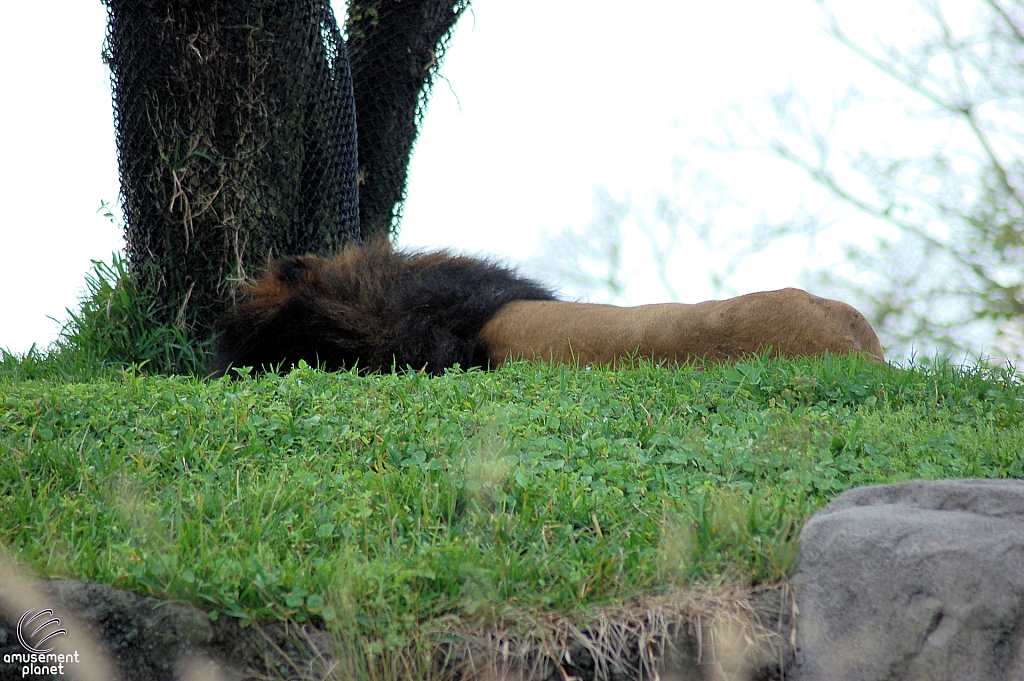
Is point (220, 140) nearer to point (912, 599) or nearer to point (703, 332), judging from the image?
point (703, 332)

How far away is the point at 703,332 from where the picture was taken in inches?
175

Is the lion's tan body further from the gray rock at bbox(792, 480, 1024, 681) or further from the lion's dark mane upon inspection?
the gray rock at bbox(792, 480, 1024, 681)

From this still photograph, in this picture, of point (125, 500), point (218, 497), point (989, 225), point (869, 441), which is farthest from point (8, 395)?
point (989, 225)

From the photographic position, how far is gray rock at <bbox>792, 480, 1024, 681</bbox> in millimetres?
2139

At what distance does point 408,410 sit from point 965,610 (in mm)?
2064

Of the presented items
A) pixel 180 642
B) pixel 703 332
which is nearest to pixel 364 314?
pixel 703 332

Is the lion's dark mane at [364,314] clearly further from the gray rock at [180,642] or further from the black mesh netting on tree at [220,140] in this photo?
the gray rock at [180,642]

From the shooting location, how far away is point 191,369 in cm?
556

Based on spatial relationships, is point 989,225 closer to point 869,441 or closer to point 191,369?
point 869,441

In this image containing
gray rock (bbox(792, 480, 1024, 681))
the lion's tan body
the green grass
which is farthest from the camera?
the lion's tan body

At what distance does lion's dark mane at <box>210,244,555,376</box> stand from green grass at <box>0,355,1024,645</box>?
26.7 inches

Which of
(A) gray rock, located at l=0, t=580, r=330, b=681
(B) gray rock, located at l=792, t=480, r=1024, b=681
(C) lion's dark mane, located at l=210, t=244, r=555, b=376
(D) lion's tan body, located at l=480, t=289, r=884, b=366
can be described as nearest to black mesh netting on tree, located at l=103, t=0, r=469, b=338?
(C) lion's dark mane, located at l=210, t=244, r=555, b=376

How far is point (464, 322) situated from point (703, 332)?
1313mm

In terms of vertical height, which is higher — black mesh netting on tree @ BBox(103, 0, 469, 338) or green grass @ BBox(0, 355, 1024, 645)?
black mesh netting on tree @ BBox(103, 0, 469, 338)
